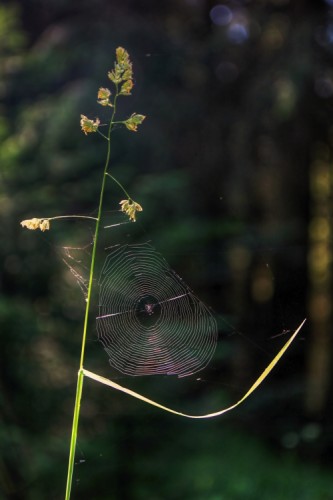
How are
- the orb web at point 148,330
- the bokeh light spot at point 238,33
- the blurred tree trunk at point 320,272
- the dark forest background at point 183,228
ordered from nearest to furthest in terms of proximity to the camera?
1. the orb web at point 148,330
2. the dark forest background at point 183,228
3. the bokeh light spot at point 238,33
4. the blurred tree trunk at point 320,272

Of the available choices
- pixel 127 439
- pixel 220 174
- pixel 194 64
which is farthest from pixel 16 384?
pixel 194 64

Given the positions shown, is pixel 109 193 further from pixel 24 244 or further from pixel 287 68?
pixel 287 68

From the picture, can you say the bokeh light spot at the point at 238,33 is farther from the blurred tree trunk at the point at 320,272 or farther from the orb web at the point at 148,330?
the orb web at the point at 148,330

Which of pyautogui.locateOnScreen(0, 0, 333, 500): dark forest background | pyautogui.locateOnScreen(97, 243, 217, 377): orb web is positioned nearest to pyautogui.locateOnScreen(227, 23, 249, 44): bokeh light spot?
pyautogui.locateOnScreen(0, 0, 333, 500): dark forest background

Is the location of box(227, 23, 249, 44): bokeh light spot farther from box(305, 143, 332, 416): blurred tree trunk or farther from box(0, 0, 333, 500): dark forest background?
box(305, 143, 332, 416): blurred tree trunk

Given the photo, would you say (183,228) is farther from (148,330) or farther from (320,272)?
(320,272)

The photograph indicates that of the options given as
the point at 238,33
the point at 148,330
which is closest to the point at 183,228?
the point at 148,330

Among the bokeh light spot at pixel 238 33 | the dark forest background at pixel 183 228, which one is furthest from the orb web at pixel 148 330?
the bokeh light spot at pixel 238 33

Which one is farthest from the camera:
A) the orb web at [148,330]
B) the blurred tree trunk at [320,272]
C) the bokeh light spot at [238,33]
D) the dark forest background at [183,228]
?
the blurred tree trunk at [320,272]
